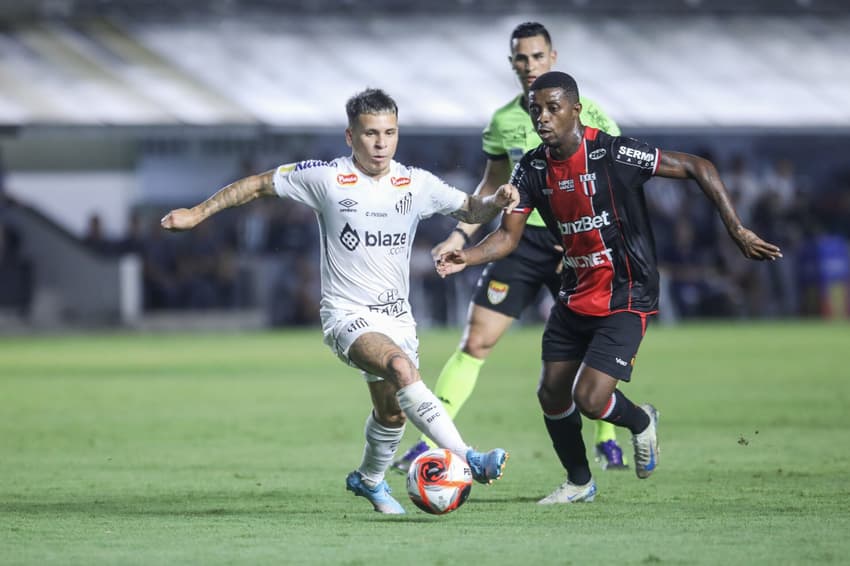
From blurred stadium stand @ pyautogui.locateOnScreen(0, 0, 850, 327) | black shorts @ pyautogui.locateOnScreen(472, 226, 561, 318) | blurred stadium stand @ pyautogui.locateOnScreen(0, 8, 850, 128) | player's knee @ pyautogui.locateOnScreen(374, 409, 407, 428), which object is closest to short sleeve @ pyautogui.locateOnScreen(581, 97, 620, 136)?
black shorts @ pyautogui.locateOnScreen(472, 226, 561, 318)

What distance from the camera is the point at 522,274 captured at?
386 inches

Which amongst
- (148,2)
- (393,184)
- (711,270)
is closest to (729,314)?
(711,270)

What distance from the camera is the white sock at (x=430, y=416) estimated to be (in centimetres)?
710

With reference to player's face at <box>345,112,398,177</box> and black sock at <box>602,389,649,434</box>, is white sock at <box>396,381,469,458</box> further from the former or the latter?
player's face at <box>345,112,398,177</box>

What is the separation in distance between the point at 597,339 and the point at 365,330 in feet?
4.26

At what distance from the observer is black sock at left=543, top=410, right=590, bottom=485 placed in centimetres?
794

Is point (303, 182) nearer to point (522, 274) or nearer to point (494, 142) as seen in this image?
point (494, 142)

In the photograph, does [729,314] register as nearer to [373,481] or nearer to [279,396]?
[279,396]

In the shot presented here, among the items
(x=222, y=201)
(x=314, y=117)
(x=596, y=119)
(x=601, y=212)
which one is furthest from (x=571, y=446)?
(x=314, y=117)

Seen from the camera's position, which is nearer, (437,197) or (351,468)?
(437,197)

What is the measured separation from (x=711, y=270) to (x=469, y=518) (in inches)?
839

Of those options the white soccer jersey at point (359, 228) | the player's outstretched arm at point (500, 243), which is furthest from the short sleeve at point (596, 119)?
the white soccer jersey at point (359, 228)

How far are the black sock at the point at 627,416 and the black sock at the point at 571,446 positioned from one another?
229 mm

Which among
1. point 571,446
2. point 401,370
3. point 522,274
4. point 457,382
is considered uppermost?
point 522,274
